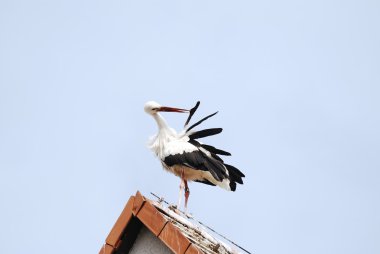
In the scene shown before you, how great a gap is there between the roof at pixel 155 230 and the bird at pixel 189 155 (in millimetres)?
3384

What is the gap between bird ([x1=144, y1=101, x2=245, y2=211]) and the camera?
9.69 metres

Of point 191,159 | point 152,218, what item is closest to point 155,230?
point 152,218

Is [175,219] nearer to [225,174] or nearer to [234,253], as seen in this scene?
[234,253]

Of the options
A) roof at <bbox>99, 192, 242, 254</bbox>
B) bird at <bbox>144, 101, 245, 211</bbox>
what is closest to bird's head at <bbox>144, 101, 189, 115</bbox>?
bird at <bbox>144, 101, 245, 211</bbox>

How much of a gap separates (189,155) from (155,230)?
399cm

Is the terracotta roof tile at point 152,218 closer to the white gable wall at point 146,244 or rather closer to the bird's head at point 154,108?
the white gable wall at point 146,244

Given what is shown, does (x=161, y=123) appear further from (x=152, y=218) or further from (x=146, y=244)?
(x=152, y=218)

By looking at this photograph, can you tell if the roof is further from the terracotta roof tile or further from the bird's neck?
the bird's neck

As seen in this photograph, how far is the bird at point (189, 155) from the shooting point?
31.8 ft

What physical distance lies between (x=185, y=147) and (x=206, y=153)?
0.95 feet

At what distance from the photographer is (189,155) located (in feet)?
31.7

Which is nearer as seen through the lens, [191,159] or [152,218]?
[152,218]

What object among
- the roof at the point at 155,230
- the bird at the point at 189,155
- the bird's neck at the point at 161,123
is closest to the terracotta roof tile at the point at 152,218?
the roof at the point at 155,230

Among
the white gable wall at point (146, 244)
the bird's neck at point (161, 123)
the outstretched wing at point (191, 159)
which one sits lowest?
the white gable wall at point (146, 244)
